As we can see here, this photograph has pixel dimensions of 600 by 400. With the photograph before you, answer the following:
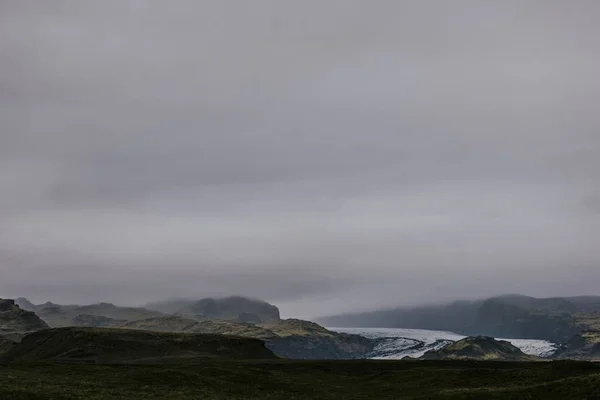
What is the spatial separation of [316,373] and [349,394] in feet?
94.6

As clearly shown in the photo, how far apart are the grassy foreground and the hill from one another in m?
52.3

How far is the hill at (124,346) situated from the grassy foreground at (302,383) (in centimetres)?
5233

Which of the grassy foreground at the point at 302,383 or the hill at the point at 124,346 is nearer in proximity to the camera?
the grassy foreground at the point at 302,383

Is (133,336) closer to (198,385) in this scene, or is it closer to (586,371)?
(198,385)

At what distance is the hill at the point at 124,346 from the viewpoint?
149375 millimetres

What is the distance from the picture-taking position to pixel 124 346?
15825cm

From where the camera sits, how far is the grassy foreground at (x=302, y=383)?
5831 cm

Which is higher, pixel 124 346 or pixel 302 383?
pixel 302 383

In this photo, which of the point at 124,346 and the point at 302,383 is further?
the point at 124,346

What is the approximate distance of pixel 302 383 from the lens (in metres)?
88.3

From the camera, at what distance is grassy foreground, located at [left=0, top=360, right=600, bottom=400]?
58.3 metres

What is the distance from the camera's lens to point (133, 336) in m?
169

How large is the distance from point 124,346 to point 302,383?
90.4 m

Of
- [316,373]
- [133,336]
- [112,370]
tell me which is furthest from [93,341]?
[316,373]
